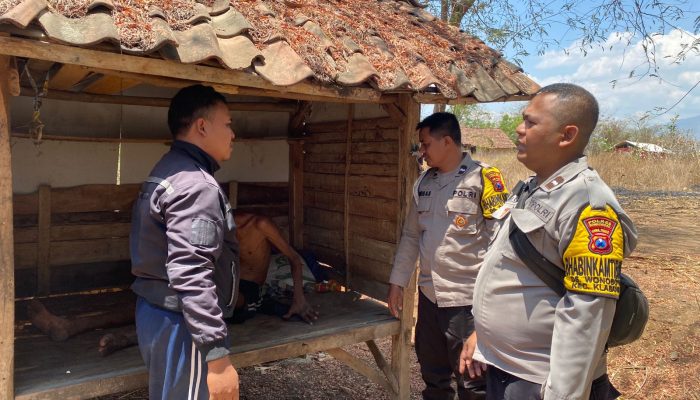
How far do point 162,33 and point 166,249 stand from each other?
0.95 meters

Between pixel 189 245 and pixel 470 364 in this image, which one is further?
pixel 470 364

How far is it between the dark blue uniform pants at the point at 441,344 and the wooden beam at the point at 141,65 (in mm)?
1584

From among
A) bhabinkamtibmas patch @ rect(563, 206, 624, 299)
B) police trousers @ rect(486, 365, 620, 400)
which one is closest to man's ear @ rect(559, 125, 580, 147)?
bhabinkamtibmas patch @ rect(563, 206, 624, 299)

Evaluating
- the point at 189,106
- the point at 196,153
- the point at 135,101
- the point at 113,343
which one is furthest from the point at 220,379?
the point at 135,101

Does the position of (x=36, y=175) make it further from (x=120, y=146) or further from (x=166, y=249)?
(x=166, y=249)

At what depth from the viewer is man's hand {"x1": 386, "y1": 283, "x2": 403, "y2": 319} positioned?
3.81 m

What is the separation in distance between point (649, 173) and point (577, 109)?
16.4 metres

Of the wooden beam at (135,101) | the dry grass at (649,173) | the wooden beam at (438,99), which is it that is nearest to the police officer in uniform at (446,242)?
the wooden beam at (438,99)

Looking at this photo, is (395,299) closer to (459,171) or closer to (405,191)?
(405,191)

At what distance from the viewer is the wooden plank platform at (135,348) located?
2740 mm

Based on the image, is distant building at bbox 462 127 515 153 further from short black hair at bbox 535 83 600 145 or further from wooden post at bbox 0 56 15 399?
wooden post at bbox 0 56 15 399

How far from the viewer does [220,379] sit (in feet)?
7.05

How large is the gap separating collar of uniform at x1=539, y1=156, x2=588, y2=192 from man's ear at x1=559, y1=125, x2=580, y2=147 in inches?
3.1

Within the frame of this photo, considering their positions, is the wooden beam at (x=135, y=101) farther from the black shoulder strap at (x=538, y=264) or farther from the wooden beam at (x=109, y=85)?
the black shoulder strap at (x=538, y=264)
